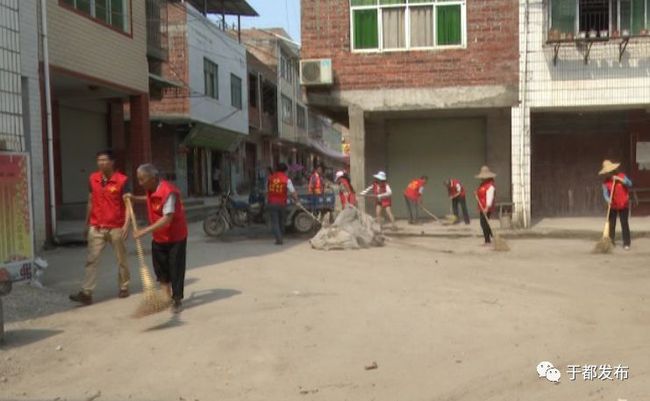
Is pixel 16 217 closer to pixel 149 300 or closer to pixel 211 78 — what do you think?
pixel 149 300

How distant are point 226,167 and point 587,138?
21.1 metres

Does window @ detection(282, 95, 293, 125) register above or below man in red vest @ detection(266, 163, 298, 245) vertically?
above

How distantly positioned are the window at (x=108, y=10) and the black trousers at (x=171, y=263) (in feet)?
28.9

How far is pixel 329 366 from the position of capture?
529cm

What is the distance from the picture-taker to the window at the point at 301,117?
166 ft

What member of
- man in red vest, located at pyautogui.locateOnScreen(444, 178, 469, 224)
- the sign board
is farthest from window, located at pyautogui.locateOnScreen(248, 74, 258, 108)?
the sign board

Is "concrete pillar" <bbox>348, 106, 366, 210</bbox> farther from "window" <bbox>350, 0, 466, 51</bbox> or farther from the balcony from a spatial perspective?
the balcony

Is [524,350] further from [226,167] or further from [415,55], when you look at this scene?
[226,167]

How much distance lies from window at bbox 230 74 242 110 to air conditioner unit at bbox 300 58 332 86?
17833 millimetres

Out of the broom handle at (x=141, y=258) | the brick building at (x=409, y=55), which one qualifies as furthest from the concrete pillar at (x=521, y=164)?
the broom handle at (x=141, y=258)

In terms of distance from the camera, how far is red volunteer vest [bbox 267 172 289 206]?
13.0 meters

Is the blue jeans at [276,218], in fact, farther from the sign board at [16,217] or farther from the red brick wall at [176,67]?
the red brick wall at [176,67]

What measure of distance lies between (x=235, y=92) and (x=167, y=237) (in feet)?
89.5

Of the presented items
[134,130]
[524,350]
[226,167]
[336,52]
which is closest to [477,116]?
[336,52]
